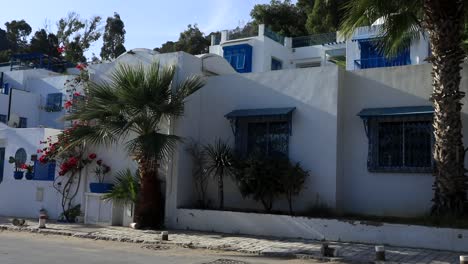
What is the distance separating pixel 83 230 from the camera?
47.4 ft

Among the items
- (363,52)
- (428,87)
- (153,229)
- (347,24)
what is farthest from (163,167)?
(363,52)

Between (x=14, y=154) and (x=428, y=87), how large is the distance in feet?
46.5

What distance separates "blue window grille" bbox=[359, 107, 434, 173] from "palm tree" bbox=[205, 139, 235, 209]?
12.2 ft

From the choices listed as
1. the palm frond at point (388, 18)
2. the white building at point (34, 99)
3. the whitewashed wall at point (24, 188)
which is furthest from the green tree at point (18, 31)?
the palm frond at point (388, 18)

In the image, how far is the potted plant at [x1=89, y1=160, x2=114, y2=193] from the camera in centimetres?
1582

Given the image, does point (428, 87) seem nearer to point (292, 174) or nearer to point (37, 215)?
point (292, 174)

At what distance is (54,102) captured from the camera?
36.8m

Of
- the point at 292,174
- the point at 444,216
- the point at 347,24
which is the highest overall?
the point at 347,24

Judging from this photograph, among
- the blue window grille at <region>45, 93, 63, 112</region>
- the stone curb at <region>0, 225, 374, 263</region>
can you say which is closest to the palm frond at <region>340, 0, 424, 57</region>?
the stone curb at <region>0, 225, 374, 263</region>

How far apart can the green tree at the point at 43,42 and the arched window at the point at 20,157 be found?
42.6 meters

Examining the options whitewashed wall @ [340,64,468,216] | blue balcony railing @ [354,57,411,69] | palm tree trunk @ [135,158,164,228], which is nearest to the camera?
whitewashed wall @ [340,64,468,216]

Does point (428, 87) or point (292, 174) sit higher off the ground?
point (428, 87)

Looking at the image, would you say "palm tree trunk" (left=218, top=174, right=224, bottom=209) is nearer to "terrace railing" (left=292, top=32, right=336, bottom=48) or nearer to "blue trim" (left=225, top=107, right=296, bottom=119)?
"blue trim" (left=225, top=107, right=296, bottom=119)

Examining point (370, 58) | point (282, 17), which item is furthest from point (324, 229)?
point (282, 17)
